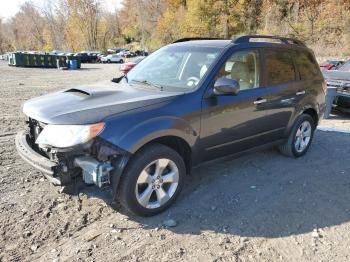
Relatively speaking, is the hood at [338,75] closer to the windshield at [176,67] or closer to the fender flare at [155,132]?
the windshield at [176,67]

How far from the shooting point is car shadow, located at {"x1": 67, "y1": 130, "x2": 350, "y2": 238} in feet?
12.2

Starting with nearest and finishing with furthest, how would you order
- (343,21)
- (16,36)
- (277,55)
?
(277,55) < (343,21) < (16,36)

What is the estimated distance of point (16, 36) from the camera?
3583 inches

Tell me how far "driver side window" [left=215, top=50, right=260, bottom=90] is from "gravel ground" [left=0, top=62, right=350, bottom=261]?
1.30 m

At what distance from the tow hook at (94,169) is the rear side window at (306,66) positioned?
356 cm

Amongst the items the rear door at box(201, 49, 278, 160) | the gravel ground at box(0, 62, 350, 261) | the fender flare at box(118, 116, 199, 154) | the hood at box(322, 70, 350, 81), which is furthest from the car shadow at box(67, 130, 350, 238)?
the hood at box(322, 70, 350, 81)

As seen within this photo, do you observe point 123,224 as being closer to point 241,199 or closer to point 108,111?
point 108,111

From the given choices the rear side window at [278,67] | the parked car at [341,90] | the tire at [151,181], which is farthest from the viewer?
the parked car at [341,90]

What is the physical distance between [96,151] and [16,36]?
9938cm

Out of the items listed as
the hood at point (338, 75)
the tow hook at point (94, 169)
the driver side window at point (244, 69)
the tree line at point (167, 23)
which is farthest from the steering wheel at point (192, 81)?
the tree line at point (167, 23)

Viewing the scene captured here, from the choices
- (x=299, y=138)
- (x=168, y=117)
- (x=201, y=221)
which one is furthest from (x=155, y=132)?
(x=299, y=138)

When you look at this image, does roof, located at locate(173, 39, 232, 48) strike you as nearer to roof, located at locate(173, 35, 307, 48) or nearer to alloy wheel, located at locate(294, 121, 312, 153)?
roof, located at locate(173, 35, 307, 48)

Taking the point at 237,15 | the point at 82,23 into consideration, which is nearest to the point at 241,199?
the point at 237,15

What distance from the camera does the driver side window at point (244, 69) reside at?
14.0 feet
